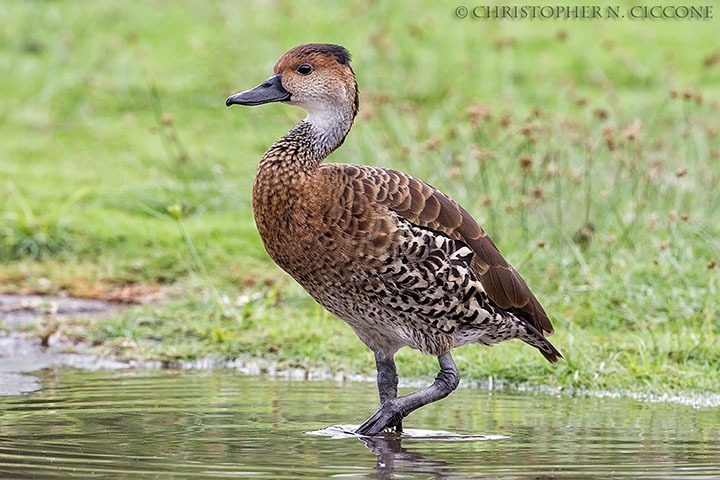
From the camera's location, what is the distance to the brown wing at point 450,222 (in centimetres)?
593

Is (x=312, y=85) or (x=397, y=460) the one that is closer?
(x=397, y=460)

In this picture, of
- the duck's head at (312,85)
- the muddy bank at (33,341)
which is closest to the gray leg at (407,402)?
the duck's head at (312,85)

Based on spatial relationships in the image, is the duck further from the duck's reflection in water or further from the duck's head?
the duck's reflection in water

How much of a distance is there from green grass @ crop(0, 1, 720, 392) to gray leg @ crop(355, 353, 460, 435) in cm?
121

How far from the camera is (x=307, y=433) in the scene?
228 inches

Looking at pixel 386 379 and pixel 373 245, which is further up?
pixel 373 245

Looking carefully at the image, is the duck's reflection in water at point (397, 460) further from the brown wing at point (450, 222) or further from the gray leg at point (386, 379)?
the brown wing at point (450, 222)

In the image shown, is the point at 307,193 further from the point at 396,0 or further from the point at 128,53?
the point at 396,0

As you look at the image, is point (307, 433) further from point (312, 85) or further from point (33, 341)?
point (33, 341)

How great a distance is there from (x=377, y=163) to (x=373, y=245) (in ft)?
14.1

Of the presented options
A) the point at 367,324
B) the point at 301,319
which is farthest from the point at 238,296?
the point at 367,324

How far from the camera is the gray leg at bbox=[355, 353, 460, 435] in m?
5.93

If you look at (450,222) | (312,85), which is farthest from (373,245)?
(312,85)

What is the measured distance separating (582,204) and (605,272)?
1.20m
